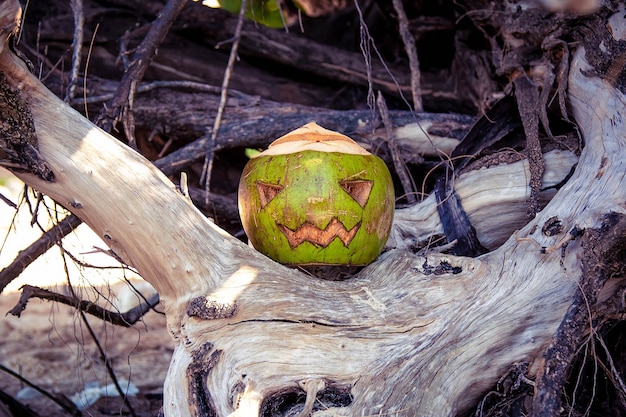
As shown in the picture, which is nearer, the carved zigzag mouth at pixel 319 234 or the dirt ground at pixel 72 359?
the carved zigzag mouth at pixel 319 234

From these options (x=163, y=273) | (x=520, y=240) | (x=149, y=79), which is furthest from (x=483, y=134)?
(x=149, y=79)

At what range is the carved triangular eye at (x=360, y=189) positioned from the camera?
6.35 ft

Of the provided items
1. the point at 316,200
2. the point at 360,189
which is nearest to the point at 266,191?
the point at 316,200

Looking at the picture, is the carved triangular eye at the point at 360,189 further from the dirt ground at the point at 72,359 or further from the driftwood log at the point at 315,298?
the dirt ground at the point at 72,359

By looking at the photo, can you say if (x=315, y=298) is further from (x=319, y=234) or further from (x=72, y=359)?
(x=72, y=359)

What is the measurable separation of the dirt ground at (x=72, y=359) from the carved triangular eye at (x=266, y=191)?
139cm

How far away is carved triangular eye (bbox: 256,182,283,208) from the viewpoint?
193 centimetres

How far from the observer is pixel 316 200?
6.18ft

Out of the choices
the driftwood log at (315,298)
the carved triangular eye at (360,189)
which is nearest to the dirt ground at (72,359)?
the driftwood log at (315,298)

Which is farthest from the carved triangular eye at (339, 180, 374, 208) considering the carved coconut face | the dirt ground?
the dirt ground

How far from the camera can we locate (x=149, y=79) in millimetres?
3588

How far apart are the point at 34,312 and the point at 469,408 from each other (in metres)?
3.57

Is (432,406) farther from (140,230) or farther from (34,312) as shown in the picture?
(34,312)

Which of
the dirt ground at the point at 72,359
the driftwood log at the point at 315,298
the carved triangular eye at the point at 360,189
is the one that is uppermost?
the carved triangular eye at the point at 360,189
